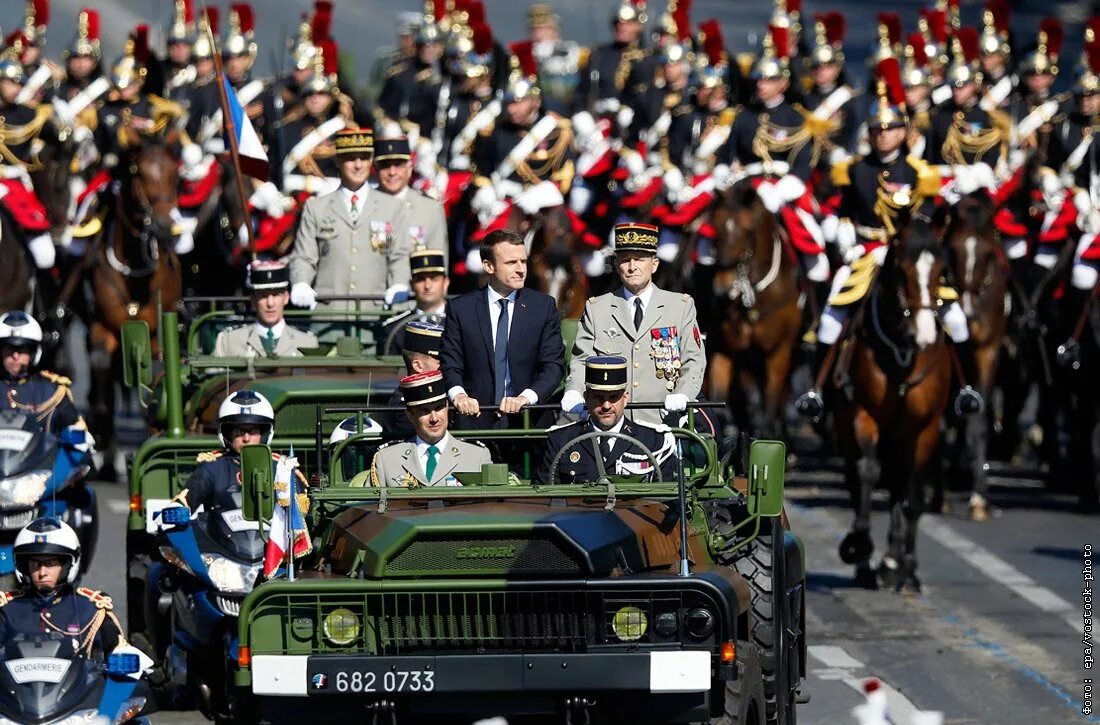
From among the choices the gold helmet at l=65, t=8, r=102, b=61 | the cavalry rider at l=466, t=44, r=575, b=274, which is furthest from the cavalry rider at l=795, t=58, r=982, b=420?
the gold helmet at l=65, t=8, r=102, b=61

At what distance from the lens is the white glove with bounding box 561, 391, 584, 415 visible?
47.0 ft

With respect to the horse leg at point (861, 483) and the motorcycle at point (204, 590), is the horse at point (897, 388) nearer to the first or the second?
the horse leg at point (861, 483)

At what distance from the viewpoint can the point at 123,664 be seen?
42.9ft

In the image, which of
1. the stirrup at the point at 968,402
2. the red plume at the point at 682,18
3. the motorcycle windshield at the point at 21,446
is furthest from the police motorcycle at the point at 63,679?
the red plume at the point at 682,18

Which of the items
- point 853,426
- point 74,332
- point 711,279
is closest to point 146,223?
point 711,279

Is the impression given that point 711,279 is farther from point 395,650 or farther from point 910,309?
point 395,650

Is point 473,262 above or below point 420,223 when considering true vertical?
below

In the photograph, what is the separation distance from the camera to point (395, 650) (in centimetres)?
1216

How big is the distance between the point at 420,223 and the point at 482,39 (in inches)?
500

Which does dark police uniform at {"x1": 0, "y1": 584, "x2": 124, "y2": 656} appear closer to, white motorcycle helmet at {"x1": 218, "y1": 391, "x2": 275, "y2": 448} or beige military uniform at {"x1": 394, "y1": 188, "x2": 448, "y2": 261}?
white motorcycle helmet at {"x1": 218, "y1": 391, "x2": 275, "y2": 448}

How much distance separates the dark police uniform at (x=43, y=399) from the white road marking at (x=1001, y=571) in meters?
6.44

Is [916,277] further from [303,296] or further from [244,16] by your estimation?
[244,16]

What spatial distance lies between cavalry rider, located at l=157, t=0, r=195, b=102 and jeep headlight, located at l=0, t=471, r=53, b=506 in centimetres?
1487

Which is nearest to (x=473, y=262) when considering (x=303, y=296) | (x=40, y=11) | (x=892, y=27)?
(x=892, y=27)
